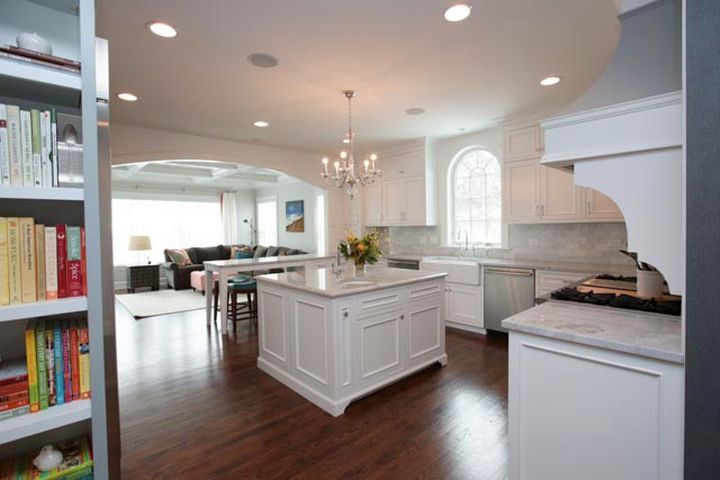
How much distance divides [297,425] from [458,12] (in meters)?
2.86

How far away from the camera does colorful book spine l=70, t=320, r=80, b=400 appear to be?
103 centimetres

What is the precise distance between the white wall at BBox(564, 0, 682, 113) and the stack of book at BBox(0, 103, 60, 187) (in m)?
1.86

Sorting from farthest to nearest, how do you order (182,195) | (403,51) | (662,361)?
(182,195)
(403,51)
(662,361)

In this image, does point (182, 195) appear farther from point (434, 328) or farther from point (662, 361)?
point (662, 361)

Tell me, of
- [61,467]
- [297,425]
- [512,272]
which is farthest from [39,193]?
[512,272]

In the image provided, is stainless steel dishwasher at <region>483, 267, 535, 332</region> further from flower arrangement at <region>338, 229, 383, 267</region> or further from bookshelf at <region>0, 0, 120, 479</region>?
bookshelf at <region>0, 0, 120, 479</region>

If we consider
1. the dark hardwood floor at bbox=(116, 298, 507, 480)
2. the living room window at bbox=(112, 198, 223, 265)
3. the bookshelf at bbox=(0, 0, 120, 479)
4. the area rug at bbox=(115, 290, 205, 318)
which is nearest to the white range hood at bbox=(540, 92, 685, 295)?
the dark hardwood floor at bbox=(116, 298, 507, 480)

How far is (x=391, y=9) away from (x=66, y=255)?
205 cm

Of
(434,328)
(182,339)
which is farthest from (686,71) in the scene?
(182,339)

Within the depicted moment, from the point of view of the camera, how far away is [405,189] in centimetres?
559

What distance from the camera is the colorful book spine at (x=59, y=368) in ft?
3.34

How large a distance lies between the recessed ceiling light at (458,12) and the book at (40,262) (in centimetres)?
224

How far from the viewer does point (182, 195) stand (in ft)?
29.7

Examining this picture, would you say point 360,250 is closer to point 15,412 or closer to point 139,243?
point 15,412
